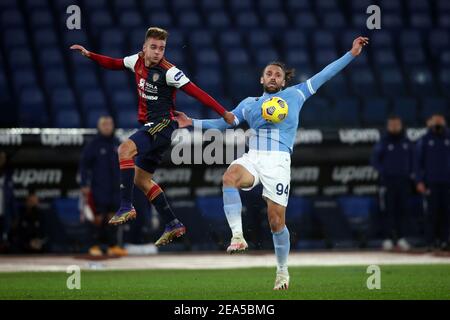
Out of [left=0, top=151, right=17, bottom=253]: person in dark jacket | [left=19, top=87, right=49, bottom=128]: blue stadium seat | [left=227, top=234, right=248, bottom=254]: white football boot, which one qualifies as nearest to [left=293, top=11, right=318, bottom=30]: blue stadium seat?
[left=19, top=87, right=49, bottom=128]: blue stadium seat

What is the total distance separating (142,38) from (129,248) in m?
4.52

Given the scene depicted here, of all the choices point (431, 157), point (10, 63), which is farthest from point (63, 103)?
point (431, 157)

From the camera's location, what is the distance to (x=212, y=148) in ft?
54.4

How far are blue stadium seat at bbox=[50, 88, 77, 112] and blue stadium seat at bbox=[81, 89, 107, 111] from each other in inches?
7.0

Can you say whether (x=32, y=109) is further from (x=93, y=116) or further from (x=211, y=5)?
(x=211, y=5)

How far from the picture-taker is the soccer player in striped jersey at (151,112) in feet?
33.2

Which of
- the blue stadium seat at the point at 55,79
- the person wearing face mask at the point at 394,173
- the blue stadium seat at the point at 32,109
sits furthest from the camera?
the blue stadium seat at the point at 55,79

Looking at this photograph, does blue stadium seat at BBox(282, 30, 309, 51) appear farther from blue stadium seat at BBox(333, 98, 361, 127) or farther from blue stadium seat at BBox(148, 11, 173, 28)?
blue stadium seat at BBox(148, 11, 173, 28)

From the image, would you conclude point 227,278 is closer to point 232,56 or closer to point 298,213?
point 298,213

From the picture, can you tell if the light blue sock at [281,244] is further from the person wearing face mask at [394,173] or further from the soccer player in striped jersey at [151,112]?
the person wearing face mask at [394,173]

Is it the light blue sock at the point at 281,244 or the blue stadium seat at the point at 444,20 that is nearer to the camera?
the light blue sock at the point at 281,244

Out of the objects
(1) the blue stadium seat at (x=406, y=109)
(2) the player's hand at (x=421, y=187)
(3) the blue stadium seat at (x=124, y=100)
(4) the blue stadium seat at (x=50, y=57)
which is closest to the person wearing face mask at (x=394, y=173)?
Answer: (2) the player's hand at (x=421, y=187)

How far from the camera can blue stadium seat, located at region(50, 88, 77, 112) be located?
17.8 metres

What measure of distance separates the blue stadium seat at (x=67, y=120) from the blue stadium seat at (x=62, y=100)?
0.83 feet
